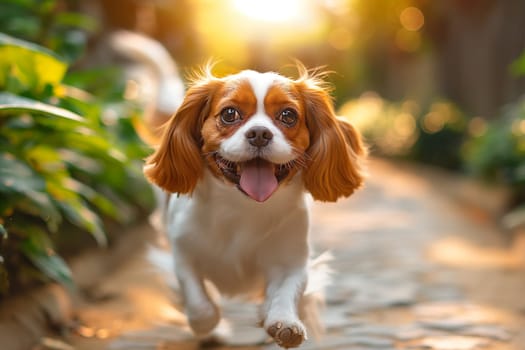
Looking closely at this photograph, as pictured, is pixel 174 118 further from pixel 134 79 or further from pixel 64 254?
pixel 134 79

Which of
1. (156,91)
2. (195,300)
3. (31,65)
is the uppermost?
(156,91)

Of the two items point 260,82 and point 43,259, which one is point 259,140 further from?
point 43,259

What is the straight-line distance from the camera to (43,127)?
3.77 m

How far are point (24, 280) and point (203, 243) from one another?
3.88ft

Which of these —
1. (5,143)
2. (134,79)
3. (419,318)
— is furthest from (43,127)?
(134,79)

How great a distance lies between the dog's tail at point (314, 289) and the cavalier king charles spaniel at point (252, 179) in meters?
0.18

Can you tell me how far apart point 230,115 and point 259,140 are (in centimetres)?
22

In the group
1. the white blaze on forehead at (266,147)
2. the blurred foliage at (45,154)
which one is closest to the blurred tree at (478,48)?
the blurred foliage at (45,154)

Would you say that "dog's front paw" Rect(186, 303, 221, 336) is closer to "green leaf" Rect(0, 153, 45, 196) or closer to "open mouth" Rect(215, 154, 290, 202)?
"open mouth" Rect(215, 154, 290, 202)

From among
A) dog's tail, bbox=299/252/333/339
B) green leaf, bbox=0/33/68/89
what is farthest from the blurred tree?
green leaf, bbox=0/33/68/89

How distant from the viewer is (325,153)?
2.77 meters

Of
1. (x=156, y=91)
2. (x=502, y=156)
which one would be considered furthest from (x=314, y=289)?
(x=502, y=156)

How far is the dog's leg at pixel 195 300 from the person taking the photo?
302cm

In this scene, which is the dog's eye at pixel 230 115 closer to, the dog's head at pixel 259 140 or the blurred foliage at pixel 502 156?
the dog's head at pixel 259 140
